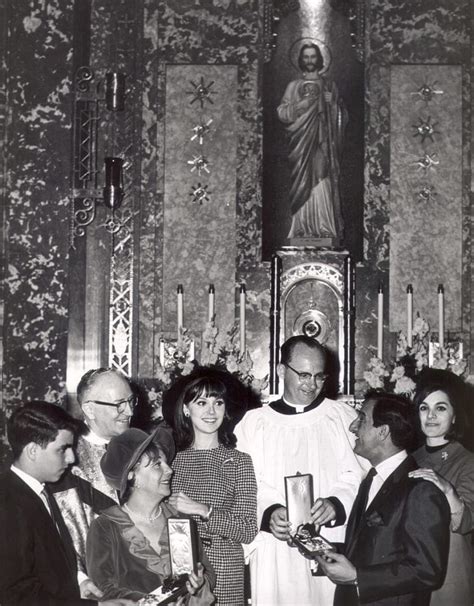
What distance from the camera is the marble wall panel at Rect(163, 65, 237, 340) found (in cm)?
859

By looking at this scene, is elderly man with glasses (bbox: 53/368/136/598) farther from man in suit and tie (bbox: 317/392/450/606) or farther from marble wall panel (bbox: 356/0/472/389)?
marble wall panel (bbox: 356/0/472/389)

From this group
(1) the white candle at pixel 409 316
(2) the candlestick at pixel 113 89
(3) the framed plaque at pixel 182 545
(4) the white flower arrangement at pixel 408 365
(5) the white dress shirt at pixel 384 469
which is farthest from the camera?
(2) the candlestick at pixel 113 89

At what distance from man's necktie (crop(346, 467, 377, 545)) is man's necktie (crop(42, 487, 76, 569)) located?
4.30ft

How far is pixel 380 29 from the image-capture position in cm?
879

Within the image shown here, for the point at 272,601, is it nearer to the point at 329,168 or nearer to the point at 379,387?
the point at 379,387

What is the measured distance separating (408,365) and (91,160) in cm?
340

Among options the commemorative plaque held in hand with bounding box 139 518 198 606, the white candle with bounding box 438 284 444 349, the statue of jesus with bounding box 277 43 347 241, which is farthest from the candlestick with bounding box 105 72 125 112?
the commemorative plaque held in hand with bounding box 139 518 198 606

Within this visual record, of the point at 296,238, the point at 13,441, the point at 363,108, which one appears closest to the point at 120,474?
the point at 13,441

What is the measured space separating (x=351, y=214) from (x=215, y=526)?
15.2ft

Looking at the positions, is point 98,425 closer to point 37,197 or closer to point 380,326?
point 380,326

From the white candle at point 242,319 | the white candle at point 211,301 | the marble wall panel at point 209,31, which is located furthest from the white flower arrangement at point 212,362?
the marble wall panel at point 209,31

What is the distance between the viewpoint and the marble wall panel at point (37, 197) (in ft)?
25.0

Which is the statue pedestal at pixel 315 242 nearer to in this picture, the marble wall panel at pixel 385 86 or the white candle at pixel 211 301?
the marble wall panel at pixel 385 86

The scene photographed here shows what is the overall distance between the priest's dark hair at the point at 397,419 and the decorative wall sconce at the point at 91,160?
4470mm
